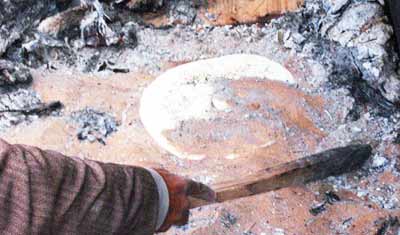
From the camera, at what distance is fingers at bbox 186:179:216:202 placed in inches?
62.0

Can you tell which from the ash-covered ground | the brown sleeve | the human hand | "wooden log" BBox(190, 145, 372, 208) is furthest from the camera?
the ash-covered ground

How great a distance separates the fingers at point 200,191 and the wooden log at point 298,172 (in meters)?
0.05

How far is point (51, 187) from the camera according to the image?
123 cm

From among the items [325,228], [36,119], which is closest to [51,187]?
[325,228]

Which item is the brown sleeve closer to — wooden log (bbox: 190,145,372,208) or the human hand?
the human hand

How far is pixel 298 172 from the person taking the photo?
79.9 inches

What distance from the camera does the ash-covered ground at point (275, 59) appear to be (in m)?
2.06

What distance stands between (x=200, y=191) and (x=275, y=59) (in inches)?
41.6

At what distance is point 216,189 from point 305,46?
1.01 meters

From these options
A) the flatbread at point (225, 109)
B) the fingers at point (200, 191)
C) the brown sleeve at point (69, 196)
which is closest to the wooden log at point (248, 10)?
the flatbread at point (225, 109)

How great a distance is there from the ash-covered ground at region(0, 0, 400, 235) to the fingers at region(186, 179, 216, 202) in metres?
0.34

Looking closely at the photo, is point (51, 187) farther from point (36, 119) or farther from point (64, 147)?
point (36, 119)

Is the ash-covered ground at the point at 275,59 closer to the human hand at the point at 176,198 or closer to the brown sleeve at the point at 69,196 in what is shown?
the human hand at the point at 176,198

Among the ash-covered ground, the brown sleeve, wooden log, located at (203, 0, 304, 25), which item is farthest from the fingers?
wooden log, located at (203, 0, 304, 25)
